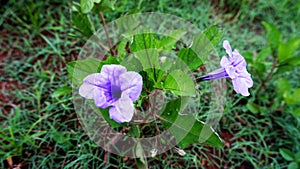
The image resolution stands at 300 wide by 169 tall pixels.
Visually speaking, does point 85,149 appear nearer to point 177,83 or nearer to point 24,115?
point 24,115

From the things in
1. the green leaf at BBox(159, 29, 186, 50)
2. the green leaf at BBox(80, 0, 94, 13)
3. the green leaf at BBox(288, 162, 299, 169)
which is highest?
the green leaf at BBox(80, 0, 94, 13)

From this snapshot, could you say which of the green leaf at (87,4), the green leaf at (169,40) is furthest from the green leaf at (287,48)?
the green leaf at (87,4)

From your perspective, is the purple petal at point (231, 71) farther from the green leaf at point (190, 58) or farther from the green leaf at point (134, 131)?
the green leaf at point (134, 131)

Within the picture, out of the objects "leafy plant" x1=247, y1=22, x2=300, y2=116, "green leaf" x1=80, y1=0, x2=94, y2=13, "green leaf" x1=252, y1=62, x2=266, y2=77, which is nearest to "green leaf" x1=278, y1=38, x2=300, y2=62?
"leafy plant" x1=247, y1=22, x2=300, y2=116

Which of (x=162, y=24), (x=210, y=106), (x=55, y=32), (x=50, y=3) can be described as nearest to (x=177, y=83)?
(x=210, y=106)

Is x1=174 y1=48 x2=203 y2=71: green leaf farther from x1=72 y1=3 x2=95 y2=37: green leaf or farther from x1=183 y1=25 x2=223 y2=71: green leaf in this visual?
x1=72 y1=3 x2=95 y2=37: green leaf

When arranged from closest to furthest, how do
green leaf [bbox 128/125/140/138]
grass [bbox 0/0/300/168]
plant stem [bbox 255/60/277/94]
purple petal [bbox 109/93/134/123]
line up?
purple petal [bbox 109/93/134/123] < green leaf [bbox 128/125/140/138] < grass [bbox 0/0/300/168] < plant stem [bbox 255/60/277/94]

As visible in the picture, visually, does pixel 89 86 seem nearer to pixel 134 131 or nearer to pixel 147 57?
pixel 147 57

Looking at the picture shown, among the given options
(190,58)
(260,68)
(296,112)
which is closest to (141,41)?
(190,58)
